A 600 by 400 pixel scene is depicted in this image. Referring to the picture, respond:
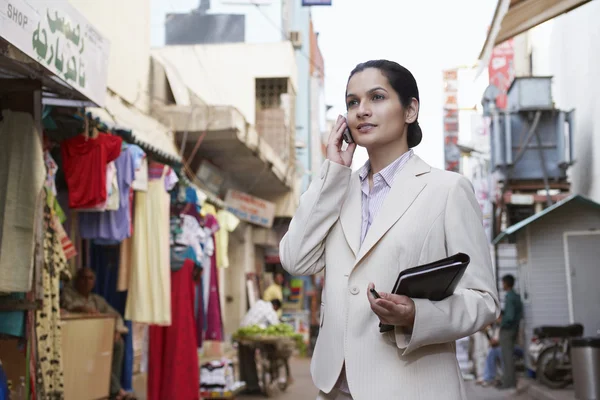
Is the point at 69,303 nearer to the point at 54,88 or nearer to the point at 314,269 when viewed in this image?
the point at 54,88

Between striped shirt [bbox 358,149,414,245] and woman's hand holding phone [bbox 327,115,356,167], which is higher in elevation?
woman's hand holding phone [bbox 327,115,356,167]

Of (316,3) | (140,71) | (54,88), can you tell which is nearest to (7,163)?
(54,88)

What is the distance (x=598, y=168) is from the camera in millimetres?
14203

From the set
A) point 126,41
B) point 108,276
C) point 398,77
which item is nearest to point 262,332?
point 108,276

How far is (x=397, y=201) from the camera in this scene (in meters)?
2.24

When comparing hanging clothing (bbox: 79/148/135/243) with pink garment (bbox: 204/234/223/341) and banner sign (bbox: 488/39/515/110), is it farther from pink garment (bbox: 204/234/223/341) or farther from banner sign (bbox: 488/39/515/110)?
banner sign (bbox: 488/39/515/110)

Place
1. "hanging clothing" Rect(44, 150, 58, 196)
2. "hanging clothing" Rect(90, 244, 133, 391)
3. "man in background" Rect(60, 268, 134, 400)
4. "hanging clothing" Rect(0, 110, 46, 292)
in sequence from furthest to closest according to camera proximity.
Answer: "hanging clothing" Rect(90, 244, 133, 391)
"man in background" Rect(60, 268, 134, 400)
"hanging clothing" Rect(44, 150, 58, 196)
"hanging clothing" Rect(0, 110, 46, 292)

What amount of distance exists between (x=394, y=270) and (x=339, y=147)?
0.46 metres

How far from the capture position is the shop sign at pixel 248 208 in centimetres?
1844

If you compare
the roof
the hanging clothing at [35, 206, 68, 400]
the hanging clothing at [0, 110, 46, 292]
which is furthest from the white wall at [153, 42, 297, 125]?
the hanging clothing at [0, 110, 46, 292]

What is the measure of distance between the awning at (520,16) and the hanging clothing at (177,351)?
444cm

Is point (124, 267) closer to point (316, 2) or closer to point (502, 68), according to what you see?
point (316, 2)

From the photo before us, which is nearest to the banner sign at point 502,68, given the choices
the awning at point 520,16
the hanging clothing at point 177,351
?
the hanging clothing at point 177,351

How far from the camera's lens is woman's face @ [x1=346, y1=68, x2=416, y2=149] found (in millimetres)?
2332
